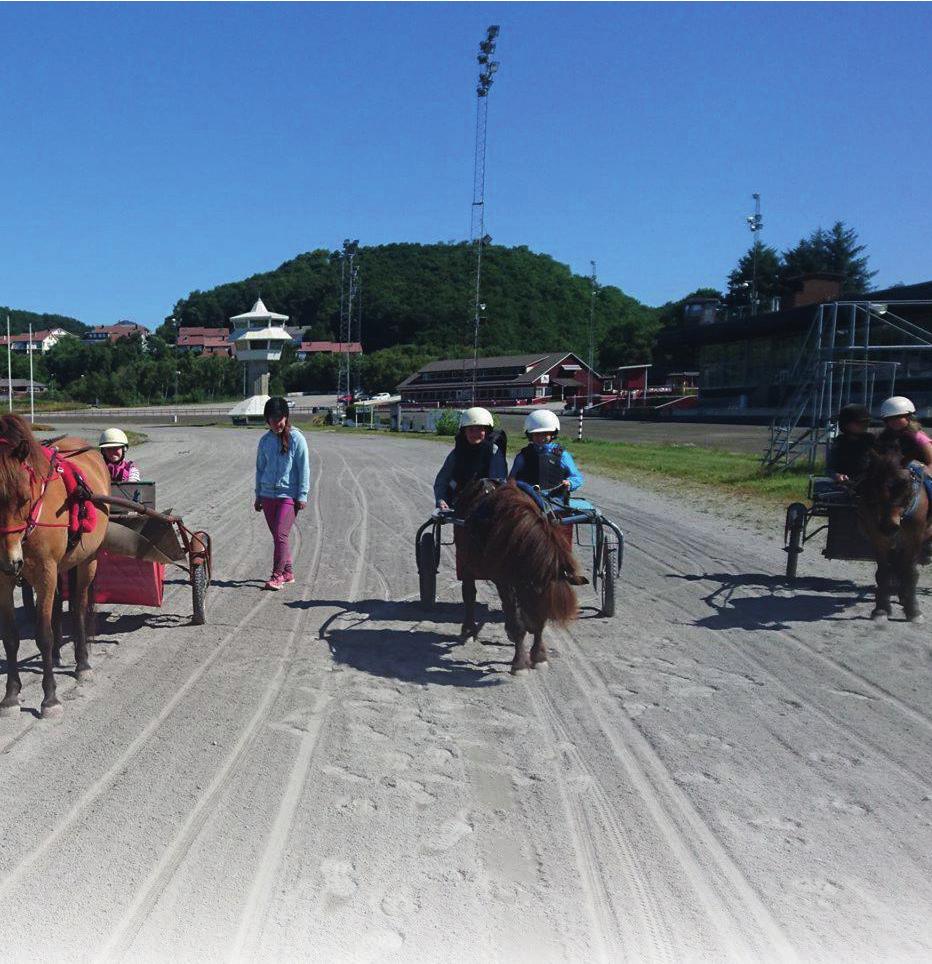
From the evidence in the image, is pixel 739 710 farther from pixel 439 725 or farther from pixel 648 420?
pixel 648 420

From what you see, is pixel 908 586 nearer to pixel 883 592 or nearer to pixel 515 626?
pixel 883 592

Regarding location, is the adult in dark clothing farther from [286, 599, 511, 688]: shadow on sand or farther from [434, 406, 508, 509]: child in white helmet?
[286, 599, 511, 688]: shadow on sand

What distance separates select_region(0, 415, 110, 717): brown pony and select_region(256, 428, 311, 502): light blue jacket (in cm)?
288

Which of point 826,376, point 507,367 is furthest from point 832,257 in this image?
point 826,376

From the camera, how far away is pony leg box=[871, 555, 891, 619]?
782cm

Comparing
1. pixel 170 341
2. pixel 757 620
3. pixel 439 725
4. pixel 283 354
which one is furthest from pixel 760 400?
pixel 170 341

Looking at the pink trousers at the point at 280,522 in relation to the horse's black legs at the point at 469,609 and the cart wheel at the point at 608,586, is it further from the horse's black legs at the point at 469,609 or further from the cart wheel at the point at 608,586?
the cart wheel at the point at 608,586

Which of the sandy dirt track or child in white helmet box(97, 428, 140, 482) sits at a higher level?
child in white helmet box(97, 428, 140, 482)

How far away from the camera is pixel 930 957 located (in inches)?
123

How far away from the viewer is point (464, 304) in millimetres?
132250

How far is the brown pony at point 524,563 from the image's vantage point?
6004 mm

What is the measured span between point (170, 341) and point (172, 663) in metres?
183

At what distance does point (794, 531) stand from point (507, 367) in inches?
3292

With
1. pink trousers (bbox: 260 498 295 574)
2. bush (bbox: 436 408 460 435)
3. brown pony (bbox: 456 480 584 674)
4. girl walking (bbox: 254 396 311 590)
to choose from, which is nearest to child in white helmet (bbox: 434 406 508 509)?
brown pony (bbox: 456 480 584 674)
